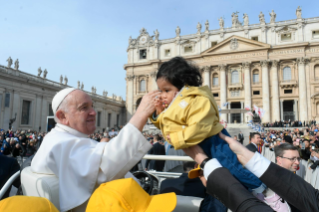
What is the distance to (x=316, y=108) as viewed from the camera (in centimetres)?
3047

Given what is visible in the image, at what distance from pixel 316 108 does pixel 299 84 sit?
159 inches

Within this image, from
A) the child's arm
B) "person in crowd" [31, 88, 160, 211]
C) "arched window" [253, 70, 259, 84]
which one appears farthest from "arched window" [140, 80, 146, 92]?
"person in crowd" [31, 88, 160, 211]

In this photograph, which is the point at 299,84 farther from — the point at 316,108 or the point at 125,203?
the point at 125,203

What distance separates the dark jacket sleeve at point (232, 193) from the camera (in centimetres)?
109

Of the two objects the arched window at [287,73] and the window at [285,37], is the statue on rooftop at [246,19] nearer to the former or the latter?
the window at [285,37]

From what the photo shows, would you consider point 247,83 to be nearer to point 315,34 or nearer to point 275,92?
point 275,92

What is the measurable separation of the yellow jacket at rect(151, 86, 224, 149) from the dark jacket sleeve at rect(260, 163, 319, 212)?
18.8 inches

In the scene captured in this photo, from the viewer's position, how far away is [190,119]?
1673 millimetres

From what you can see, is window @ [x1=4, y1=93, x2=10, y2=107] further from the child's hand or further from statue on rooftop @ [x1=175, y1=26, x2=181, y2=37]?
statue on rooftop @ [x1=175, y1=26, x2=181, y2=37]

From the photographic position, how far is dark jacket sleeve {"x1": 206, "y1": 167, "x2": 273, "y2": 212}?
1091mm

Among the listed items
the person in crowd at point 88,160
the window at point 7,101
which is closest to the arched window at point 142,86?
the window at point 7,101

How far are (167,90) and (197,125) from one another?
60cm

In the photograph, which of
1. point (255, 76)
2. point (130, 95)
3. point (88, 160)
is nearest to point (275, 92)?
point (255, 76)

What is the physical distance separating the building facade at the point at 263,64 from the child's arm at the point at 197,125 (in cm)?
3246
